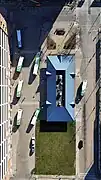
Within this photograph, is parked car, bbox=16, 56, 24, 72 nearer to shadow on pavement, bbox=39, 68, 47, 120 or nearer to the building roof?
shadow on pavement, bbox=39, 68, 47, 120

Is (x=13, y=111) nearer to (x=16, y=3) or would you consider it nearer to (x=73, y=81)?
(x=73, y=81)

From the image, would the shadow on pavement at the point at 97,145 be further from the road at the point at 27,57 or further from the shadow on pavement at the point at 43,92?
the road at the point at 27,57

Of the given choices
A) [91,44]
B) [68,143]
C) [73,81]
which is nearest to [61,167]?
[68,143]

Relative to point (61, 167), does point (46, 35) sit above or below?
above

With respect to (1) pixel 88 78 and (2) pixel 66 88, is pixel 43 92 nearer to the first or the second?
(2) pixel 66 88

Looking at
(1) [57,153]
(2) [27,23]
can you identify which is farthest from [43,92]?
(2) [27,23]

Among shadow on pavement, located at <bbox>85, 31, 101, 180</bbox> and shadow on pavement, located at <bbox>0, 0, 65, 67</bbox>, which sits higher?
shadow on pavement, located at <bbox>0, 0, 65, 67</bbox>

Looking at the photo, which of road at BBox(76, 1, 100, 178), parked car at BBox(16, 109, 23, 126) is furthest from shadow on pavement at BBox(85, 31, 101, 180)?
parked car at BBox(16, 109, 23, 126)
